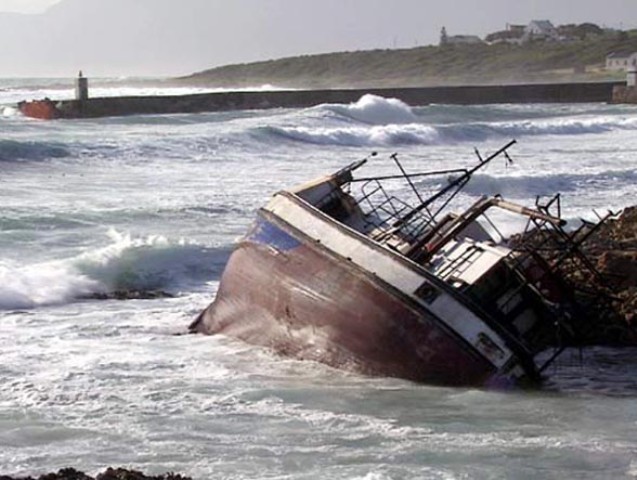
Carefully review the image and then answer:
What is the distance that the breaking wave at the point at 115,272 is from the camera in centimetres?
1602

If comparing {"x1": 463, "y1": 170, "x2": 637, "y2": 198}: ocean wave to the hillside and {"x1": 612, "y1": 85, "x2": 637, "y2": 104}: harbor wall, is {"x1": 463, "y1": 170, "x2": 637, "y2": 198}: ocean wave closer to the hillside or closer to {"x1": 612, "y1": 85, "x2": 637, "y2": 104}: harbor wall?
{"x1": 612, "y1": 85, "x2": 637, "y2": 104}: harbor wall

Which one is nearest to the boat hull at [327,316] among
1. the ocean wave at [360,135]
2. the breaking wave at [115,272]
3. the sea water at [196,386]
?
the sea water at [196,386]

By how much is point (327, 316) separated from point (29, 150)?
22356 mm

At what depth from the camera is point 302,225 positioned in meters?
12.6

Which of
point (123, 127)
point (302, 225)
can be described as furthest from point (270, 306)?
point (123, 127)

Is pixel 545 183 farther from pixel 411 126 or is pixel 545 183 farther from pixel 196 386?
pixel 196 386

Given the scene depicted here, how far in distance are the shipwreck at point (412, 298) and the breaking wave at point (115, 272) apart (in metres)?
3.64

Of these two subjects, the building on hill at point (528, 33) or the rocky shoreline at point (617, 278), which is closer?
the rocky shoreline at point (617, 278)

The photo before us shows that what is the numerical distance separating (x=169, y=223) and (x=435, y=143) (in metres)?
24.6

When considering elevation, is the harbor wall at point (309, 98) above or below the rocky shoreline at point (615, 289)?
above

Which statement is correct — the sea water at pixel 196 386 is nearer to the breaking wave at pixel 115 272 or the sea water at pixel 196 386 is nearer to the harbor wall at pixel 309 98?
the breaking wave at pixel 115 272

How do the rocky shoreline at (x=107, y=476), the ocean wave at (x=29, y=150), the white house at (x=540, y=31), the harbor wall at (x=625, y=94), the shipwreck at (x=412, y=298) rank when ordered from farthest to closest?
the white house at (x=540, y=31)
the harbor wall at (x=625, y=94)
the ocean wave at (x=29, y=150)
the shipwreck at (x=412, y=298)
the rocky shoreline at (x=107, y=476)

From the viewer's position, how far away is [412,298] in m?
11.1

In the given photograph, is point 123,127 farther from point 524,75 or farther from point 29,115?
point 524,75
